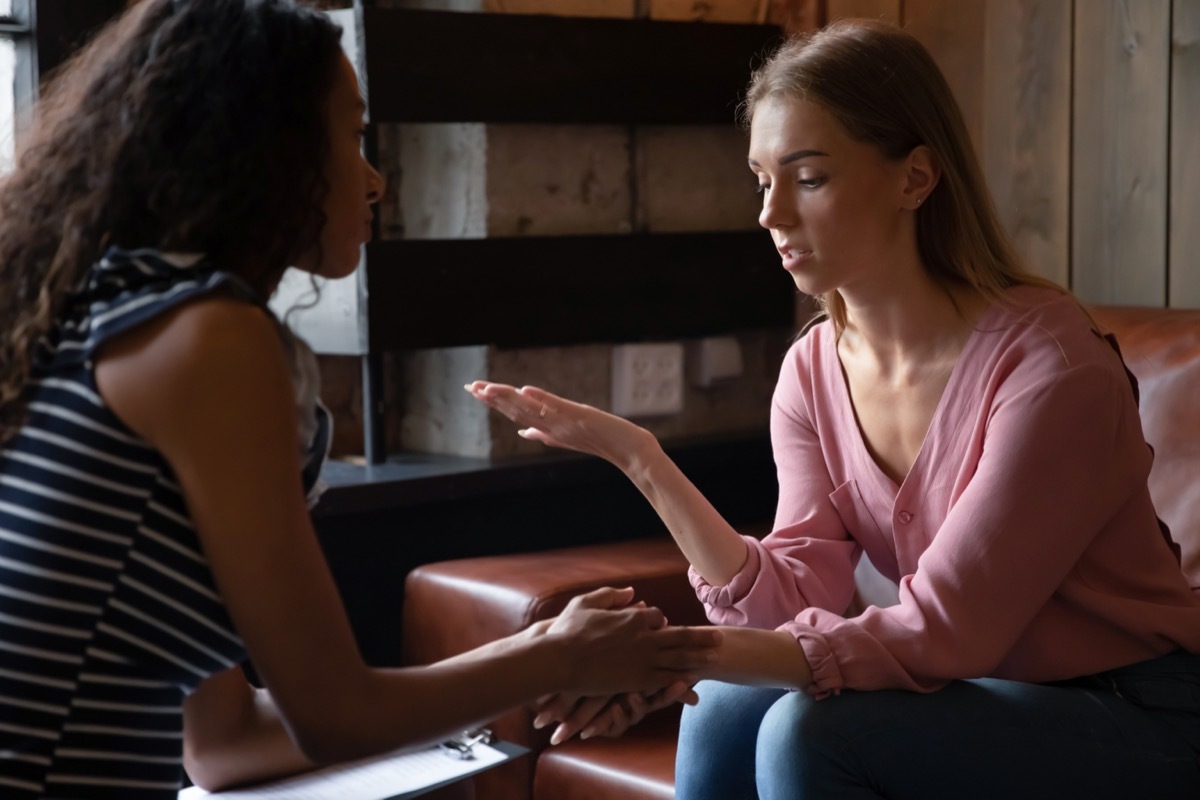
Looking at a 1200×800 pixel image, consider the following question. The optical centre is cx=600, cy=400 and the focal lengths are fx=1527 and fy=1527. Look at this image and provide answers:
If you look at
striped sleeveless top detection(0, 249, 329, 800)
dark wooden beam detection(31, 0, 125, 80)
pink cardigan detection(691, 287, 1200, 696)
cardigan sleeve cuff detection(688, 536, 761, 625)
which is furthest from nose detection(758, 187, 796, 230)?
dark wooden beam detection(31, 0, 125, 80)

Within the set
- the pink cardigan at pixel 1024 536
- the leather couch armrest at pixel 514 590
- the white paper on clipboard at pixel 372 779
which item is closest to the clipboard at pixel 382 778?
the white paper on clipboard at pixel 372 779

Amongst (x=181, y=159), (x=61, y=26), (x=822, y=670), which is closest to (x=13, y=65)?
(x=61, y=26)

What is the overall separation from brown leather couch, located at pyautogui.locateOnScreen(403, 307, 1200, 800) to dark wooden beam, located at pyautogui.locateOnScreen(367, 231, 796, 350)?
38 centimetres

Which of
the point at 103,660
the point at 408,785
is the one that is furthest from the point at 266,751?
the point at 103,660

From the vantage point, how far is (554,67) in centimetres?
243

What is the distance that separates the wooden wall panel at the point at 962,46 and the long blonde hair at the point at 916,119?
34.1 inches

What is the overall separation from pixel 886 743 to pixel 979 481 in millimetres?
281

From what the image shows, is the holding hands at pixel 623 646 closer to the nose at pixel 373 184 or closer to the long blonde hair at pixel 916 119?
the nose at pixel 373 184

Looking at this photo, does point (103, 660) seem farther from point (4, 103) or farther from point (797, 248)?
point (4, 103)

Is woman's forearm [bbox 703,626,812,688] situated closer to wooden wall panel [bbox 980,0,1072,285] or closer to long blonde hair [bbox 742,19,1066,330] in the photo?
long blonde hair [bbox 742,19,1066,330]

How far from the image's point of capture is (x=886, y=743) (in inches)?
57.0

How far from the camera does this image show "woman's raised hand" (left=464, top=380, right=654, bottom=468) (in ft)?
5.59

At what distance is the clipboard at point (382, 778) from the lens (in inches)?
55.4

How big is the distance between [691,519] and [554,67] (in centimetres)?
97
